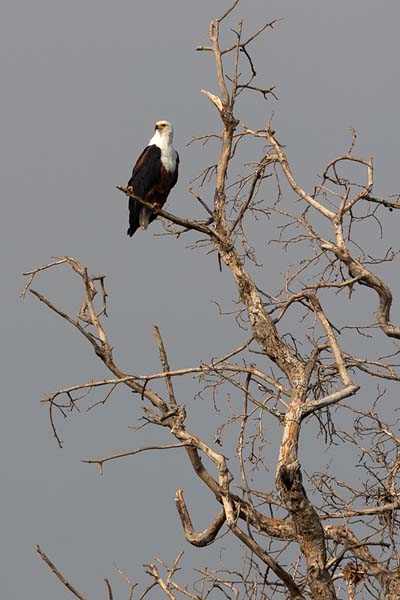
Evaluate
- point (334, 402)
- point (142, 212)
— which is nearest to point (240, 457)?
point (334, 402)

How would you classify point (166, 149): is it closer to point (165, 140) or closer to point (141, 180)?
point (165, 140)

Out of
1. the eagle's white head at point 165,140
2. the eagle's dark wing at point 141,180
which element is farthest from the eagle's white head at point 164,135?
the eagle's dark wing at point 141,180

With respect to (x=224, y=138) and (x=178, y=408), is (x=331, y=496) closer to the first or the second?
(x=178, y=408)

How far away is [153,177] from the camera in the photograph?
33.1 ft

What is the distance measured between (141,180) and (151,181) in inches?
3.5

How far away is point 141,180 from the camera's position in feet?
32.9

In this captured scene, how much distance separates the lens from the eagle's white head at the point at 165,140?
10.3 m

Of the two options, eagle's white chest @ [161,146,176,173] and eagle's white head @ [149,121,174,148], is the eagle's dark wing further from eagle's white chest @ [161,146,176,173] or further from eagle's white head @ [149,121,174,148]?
eagle's white head @ [149,121,174,148]

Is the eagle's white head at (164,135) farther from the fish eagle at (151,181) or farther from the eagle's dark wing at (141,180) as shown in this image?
the eagle's dark wing at (141,180)

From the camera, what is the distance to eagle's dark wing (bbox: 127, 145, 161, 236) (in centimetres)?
999

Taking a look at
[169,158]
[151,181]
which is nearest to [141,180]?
[151,181]

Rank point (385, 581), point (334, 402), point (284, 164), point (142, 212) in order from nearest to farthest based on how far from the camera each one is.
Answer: point (334, 402) < point (385, 581) < point (284, 164) < point (142, 212)

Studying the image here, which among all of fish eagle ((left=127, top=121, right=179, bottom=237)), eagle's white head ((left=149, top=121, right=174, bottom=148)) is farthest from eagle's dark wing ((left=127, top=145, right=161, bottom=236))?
eagle's white head ((left=149, top=121, right=174, bottom=148))

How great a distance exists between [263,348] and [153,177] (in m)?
4.14
